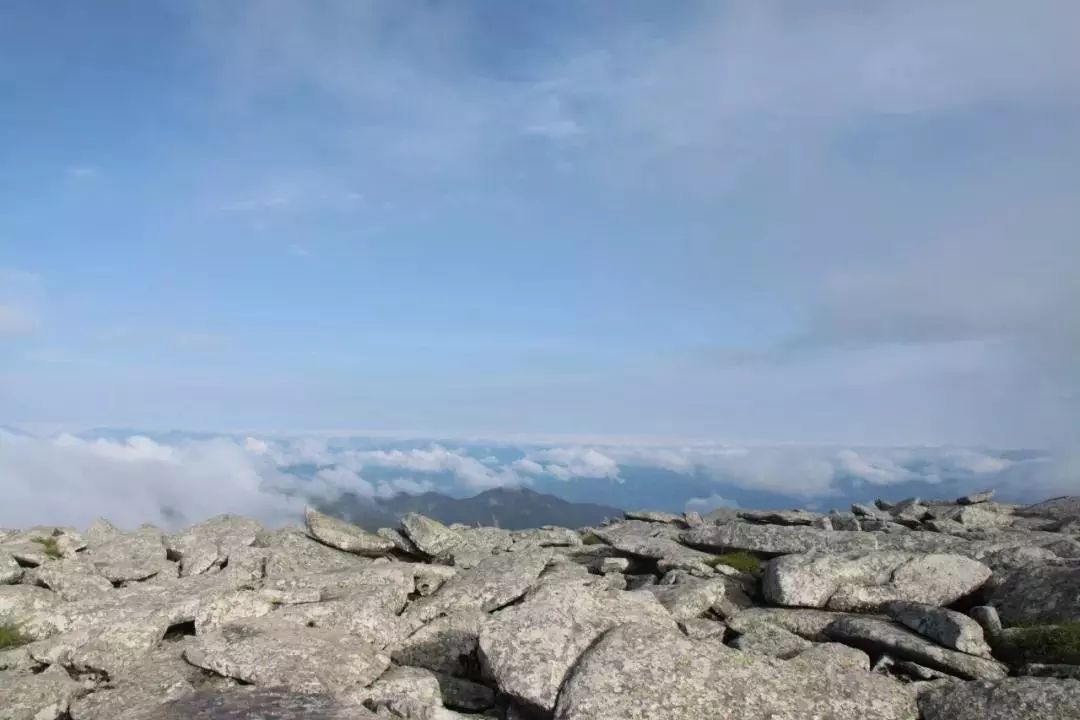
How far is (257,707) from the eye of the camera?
1349cm

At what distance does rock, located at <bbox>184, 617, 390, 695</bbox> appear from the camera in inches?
599

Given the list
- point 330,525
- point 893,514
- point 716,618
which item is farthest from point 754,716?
point 893,514

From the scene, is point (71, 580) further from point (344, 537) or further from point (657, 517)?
point (657, 517)

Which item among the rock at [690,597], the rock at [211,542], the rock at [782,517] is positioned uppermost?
the rock at [782,517]

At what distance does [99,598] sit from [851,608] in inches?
796

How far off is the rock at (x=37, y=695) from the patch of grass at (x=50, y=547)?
1198 cm

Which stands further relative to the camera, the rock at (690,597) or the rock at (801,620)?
the rock at (690,597)

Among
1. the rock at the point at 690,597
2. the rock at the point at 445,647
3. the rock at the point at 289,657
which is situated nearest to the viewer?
the rock at the point at 289,657

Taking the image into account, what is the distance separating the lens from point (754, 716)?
13.8 meters

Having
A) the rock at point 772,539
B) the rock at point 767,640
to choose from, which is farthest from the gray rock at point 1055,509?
the rock at point 767,640

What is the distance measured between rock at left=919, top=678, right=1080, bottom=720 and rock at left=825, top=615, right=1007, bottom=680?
73 cm

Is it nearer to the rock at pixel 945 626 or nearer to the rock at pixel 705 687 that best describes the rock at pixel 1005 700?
the rock at pixel 705 687

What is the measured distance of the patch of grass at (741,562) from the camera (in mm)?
25717

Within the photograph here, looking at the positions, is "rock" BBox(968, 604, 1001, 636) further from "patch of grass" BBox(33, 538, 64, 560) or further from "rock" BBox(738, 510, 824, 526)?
"patch of grass" BBox(33, 538, 64, 560)
